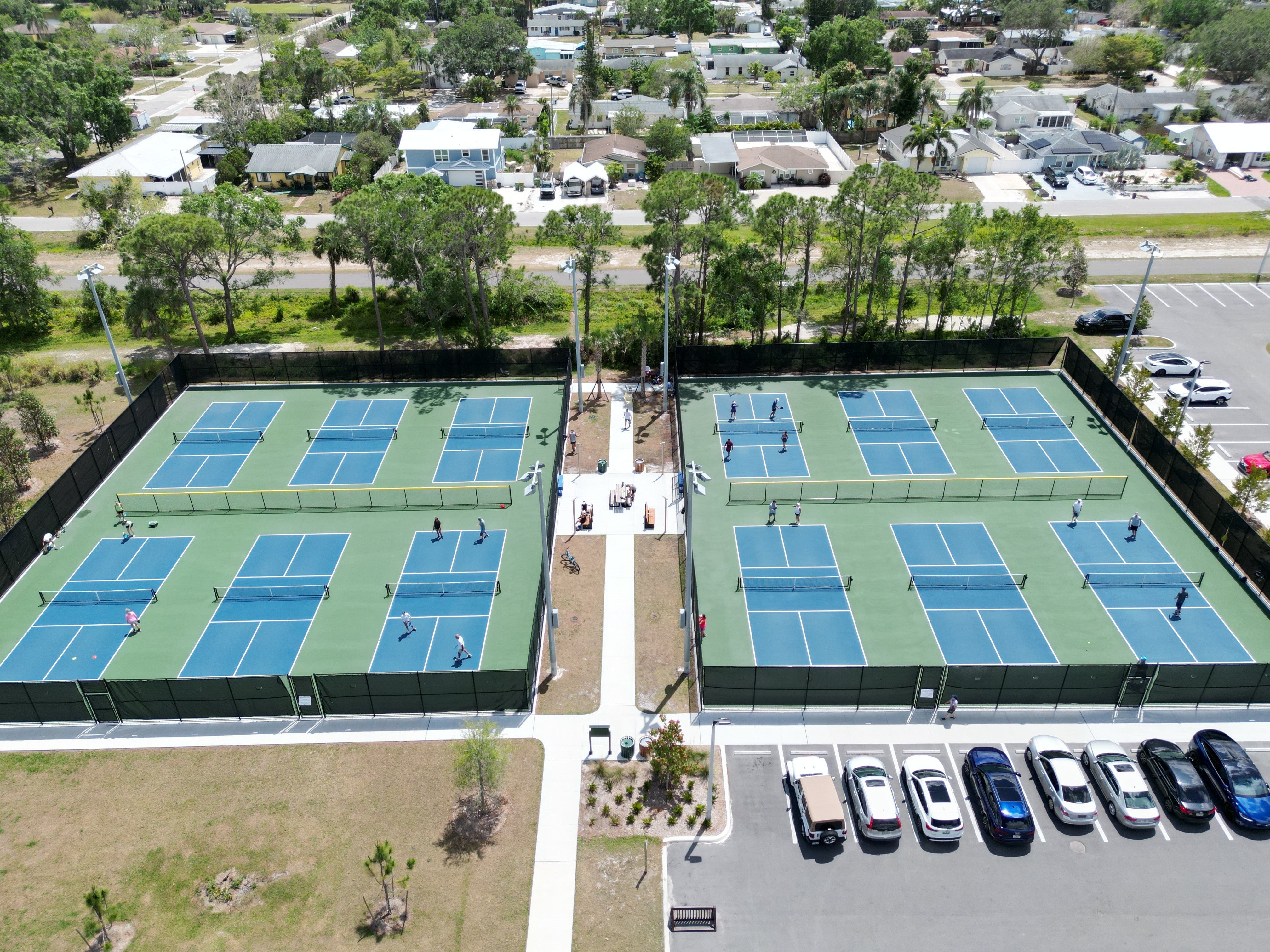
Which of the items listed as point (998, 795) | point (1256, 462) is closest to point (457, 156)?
point (1256, 462)

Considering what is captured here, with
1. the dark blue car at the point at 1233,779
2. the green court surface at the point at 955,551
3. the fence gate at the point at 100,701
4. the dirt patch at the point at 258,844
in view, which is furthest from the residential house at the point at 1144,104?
the fence gate at the point at 100,701

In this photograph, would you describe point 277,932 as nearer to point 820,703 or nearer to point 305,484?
point 820,703

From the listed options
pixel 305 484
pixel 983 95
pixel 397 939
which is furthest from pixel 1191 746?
pixel 983 95

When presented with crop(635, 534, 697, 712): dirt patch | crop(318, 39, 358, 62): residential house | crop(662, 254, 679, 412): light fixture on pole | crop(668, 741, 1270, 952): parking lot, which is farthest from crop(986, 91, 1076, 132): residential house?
crop(318, 39, 358, 62): residential house

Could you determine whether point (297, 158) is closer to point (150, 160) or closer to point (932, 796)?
point (150, 160)

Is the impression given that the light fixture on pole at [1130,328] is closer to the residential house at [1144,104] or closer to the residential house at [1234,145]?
the residential house at [1234,145]
